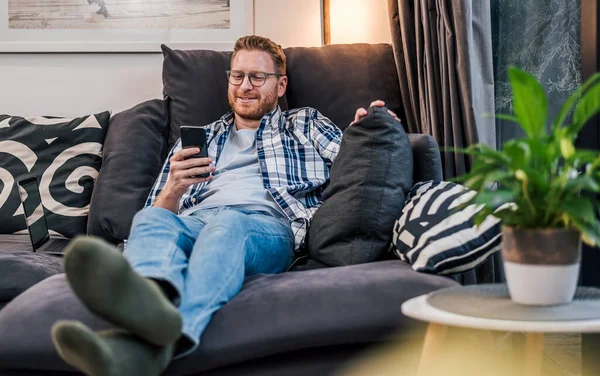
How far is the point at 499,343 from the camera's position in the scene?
2.42 meters

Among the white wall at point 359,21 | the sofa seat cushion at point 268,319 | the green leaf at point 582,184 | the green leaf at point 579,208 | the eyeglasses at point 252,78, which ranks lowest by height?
the sofa seat cushion at point 268,319

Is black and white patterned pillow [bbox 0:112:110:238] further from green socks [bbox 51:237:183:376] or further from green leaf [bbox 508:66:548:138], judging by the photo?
green leaf [bbox 508:66:548:138]

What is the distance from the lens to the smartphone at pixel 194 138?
2.14 metres

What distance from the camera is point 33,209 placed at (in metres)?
2.49

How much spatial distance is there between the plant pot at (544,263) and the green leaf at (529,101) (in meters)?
0.16

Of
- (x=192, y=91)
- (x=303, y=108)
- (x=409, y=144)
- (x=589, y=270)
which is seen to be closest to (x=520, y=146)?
(x=589, y=270)

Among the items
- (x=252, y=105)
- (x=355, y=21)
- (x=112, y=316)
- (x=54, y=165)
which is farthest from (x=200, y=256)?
(x=355, y=21)

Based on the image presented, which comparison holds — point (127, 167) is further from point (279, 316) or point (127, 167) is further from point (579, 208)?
point (579, 208)

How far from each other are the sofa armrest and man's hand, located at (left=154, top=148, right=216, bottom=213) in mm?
563

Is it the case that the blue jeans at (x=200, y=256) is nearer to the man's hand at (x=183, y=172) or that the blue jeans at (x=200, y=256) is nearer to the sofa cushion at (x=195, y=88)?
the man's hand at (x=183, y=172)

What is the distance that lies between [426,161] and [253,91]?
2.11ft

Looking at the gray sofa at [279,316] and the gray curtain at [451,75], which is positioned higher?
the gray curtain at [451,75]

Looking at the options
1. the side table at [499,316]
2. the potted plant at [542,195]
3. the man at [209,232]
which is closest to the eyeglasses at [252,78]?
the man at [209,232]

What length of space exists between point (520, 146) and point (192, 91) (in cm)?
160
